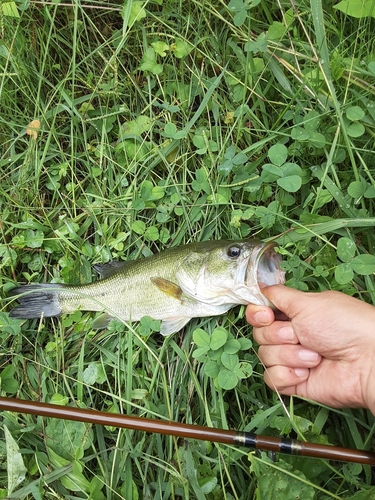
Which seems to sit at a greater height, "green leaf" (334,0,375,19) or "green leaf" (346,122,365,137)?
"green leaf" (334,0,375,19)

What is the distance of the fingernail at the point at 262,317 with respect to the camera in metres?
2.50

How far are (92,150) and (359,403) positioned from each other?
2.46 m

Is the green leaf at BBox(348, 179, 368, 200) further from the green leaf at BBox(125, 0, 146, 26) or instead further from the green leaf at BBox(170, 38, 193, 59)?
the green leaf at BBox(125, 0, 146, 26)

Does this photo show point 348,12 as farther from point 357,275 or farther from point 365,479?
point 365,479

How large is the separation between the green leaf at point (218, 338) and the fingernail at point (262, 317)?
230mm

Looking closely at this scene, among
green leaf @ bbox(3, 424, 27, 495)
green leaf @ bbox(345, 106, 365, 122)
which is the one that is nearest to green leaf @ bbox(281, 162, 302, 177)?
green leaf @ bbox(345, 106, 365, 122)

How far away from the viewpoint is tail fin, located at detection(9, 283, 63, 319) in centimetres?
297

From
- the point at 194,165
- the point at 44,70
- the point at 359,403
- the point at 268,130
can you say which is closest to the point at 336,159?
the point at 268,130

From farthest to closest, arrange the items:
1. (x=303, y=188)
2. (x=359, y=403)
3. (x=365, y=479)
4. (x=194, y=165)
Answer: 1. (x=194, y=165)
2. (x=303, y=188)
3. (x=365, y=479)
4. (x=359, y=403)

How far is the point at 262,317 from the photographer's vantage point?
8.24 feet

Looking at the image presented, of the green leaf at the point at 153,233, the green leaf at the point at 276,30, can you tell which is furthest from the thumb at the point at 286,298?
the green leaf at the point at 276,30

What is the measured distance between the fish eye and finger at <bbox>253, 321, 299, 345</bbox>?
1.50 ft

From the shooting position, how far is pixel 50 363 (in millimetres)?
3006

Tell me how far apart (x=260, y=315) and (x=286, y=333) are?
0.18m
